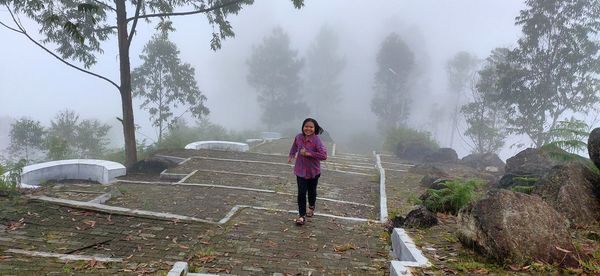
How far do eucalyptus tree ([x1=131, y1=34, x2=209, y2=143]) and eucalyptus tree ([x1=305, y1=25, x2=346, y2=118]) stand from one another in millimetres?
38109

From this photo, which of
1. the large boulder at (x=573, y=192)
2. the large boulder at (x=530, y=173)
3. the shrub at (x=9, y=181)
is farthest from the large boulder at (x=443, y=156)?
the shrub at (x=9, y=181)

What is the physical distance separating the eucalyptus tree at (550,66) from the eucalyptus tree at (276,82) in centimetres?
2879

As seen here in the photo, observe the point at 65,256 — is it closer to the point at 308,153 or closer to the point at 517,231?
the point at 308,153

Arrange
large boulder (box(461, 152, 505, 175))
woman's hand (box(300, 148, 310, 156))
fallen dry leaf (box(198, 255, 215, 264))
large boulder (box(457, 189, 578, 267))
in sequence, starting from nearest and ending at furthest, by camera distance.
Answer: large boulder (box(457, 189, 578, 267)) < fallen dry leaf (box(198, 255, 215, 264)) < woman's hand (box(300, 148, 310, 156)) < large boulder (box(461, 152, 505, 175))

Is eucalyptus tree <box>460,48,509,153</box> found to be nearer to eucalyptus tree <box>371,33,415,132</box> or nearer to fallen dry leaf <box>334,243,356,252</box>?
eucalyptus tree <box>371,33,415,132</box>

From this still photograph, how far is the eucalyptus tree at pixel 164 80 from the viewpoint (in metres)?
27.9

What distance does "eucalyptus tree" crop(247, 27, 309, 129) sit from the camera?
47844mm

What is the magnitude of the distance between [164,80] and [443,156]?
22.3 meters

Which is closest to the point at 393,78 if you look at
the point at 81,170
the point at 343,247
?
the point at 81,170

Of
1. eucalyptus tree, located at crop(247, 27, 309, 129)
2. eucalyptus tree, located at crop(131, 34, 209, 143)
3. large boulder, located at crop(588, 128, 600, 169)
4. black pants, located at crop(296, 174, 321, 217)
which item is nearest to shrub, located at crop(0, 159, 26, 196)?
black pants, located at crop(296, 174, 321, 217)

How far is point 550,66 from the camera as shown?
22188 millimetres

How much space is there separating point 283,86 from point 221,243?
146ft

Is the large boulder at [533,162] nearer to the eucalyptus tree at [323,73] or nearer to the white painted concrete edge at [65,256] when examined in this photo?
the white painted concrete edge at [65,256]

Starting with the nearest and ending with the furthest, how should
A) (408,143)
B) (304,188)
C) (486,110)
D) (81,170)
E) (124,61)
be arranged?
(304,188) → (81,170) → (124,61) → (408,143) → (486,110)
